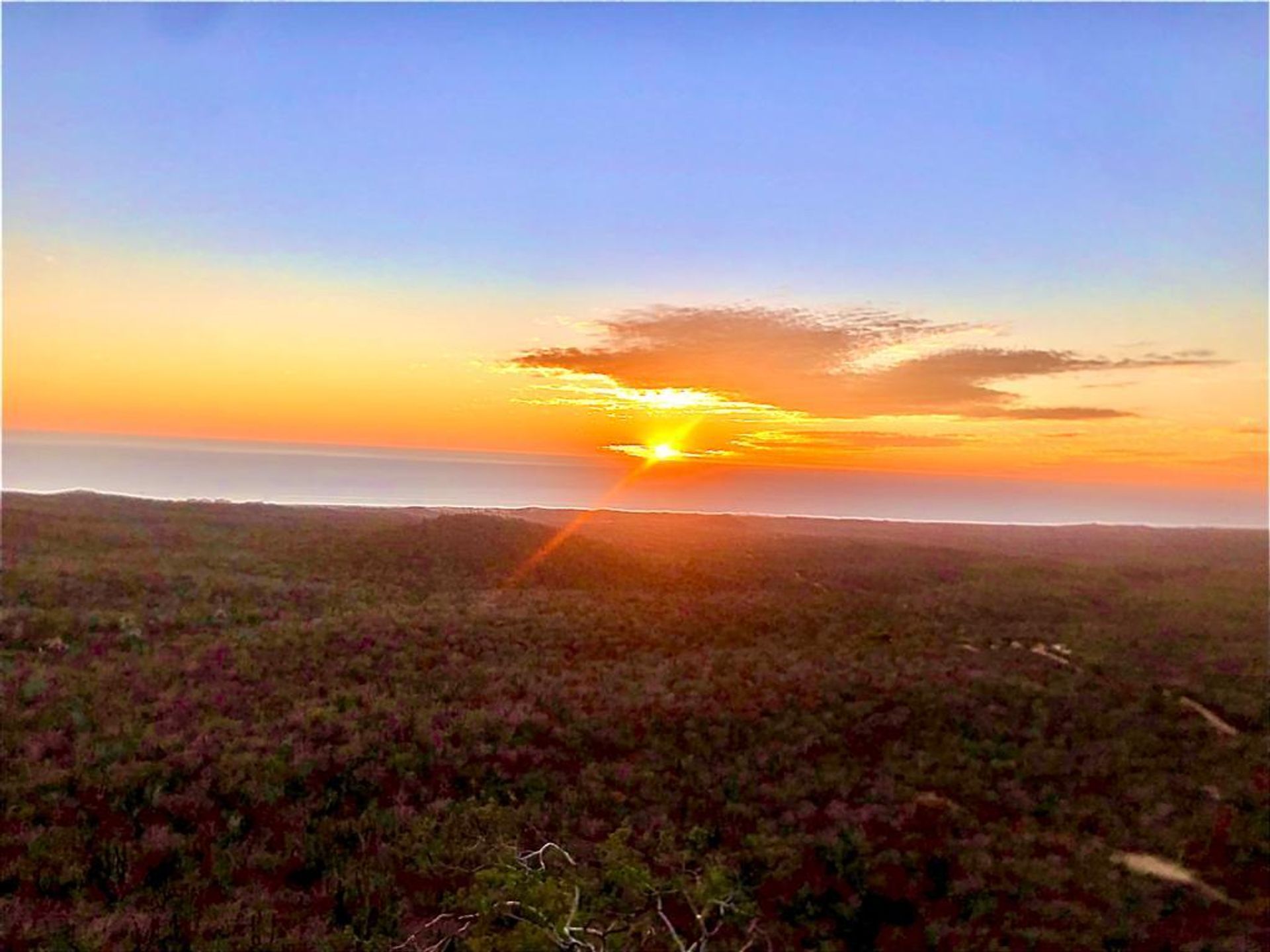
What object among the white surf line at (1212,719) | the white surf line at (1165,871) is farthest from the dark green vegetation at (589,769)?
the white surf line at (1212,719)

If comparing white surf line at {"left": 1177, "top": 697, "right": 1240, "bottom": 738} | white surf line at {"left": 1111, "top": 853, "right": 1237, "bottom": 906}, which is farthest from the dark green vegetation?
white surf line at {"left": 1177, "top": 697, "right": 1240, "bottom": 738}

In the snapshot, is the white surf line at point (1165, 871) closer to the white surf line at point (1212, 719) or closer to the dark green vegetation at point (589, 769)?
the dark green vegetation at point (589, 769)

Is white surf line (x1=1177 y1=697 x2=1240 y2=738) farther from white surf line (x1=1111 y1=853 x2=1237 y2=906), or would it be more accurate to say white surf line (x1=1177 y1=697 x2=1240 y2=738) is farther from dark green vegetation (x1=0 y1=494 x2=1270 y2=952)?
white surf line (x1=1111 y1=853 x2=1237 y2=906)

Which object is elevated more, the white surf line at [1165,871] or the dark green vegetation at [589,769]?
the dark green vegetation at [589,769]

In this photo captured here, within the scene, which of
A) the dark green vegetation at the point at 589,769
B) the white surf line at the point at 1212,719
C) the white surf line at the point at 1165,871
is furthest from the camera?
the white surf line at the point at 1212,719

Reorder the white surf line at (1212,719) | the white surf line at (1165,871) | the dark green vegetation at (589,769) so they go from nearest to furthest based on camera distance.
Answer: the dark green vegetation at (589,769), the white surf line at (1165,871), the white surf line at (1212,719)

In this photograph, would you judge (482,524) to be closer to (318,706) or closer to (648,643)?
(648,643)
